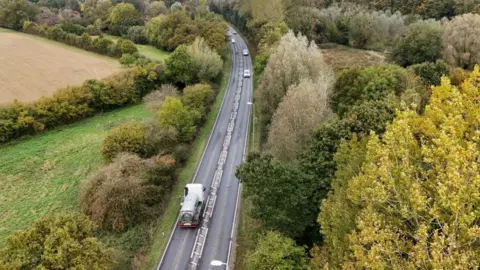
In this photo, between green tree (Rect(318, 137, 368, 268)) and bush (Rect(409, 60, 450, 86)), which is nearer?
green tree (Rect(318, 137, 368, 268))

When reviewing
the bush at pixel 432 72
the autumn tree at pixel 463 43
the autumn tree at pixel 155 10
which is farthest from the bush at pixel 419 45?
the autumn tree at pixel 155 10

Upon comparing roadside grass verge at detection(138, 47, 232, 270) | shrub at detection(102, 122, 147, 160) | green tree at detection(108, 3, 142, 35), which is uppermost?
green tree at detection(108, 3, 142, 35)

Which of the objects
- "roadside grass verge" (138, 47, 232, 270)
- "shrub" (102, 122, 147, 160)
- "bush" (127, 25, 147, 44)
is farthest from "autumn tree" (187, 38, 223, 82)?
"bush" (127, 25, 147, 44)

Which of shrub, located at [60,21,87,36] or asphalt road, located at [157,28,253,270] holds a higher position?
shrub, located at [60,21,87,36]

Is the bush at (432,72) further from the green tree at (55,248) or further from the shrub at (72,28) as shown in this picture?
the shrub at (72,28)

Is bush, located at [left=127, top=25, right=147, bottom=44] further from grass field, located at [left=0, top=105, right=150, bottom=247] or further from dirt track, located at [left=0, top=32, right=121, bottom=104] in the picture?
grass field, located at [left=0, top=105, right=150, bottom=247]

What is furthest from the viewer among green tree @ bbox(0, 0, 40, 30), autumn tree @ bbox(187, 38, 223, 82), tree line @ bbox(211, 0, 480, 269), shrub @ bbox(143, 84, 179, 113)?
green tree @ bbox(0, 0, 40, 30)

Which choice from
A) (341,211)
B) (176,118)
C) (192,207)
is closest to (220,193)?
(192,207)

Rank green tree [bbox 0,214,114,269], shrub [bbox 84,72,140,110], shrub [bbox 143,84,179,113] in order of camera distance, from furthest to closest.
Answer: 1. shrub [bbox 84,72,140,110]
2. shrub [bbox 143,84,179,113]
3. green tree [bbox 0,214,114,269]
